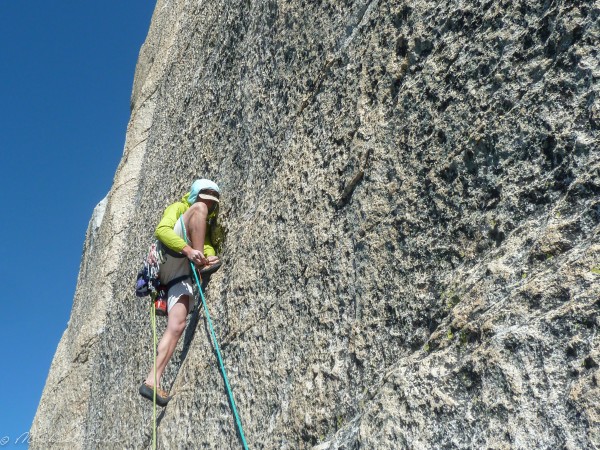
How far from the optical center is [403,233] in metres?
3.07

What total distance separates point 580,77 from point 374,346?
1403 mm

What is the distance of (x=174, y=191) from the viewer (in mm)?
6422

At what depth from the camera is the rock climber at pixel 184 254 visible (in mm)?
5062

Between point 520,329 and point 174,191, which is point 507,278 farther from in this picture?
point 174,191

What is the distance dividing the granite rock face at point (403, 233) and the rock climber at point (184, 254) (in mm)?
115

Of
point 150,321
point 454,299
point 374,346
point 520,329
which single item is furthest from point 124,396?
point 520,329

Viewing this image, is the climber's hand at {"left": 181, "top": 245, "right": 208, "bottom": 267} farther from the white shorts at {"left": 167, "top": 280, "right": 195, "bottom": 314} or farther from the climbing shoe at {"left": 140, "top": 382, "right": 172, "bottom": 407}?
the climbing shoe at {"left": 140, "top": 382, "right": 172, "bottom": 407}

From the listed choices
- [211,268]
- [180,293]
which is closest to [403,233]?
[211,268]

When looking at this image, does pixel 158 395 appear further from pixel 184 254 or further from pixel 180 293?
pixel 184 254

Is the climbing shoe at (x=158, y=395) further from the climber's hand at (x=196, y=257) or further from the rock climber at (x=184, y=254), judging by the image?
the climber's hand at (x=196, y=257)

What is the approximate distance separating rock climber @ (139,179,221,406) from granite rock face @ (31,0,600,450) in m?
0.11

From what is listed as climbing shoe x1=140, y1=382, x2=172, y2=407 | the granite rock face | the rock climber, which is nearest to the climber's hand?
the rock climber

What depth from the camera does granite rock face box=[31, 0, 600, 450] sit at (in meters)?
2.29

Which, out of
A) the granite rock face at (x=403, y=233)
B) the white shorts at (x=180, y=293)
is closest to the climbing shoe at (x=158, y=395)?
the granite rock face at (x=403, y=233)
